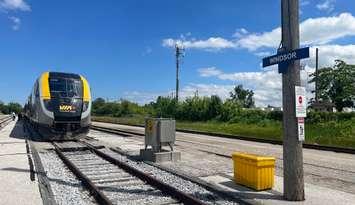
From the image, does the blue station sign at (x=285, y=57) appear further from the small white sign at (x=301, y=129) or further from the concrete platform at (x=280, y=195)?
the concrete platform at (x=280, y=195)

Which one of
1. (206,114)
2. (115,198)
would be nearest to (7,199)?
(115,198)

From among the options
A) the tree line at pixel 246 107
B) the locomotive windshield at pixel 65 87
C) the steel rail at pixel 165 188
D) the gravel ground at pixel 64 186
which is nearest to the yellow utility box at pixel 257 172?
the steel rail at pixel 165 188

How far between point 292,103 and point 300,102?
0.15 m

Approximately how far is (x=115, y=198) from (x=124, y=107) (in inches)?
4098

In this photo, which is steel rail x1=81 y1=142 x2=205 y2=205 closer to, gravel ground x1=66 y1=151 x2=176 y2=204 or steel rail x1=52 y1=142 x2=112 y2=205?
gravel ground x1=66 y1=151 x2=176 y2=204

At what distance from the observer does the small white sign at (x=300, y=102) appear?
860 centimetres

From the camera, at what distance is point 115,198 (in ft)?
29.6

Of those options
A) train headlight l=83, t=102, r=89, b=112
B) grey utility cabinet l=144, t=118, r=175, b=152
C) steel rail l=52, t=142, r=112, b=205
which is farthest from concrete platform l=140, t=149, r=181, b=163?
train headlight l=83, t=102, r=89, b=112

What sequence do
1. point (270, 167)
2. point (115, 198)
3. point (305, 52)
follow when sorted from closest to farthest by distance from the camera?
point (305, 52) < point (115, 198) < point (270, 167)

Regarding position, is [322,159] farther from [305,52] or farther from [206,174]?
[305,52]

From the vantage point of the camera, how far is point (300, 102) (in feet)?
28.4

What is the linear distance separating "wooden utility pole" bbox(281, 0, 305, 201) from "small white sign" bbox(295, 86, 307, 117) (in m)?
0.07

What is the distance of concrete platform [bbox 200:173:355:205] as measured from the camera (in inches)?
334

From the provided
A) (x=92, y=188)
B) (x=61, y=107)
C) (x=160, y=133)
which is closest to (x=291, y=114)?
(x=92, y=188)
